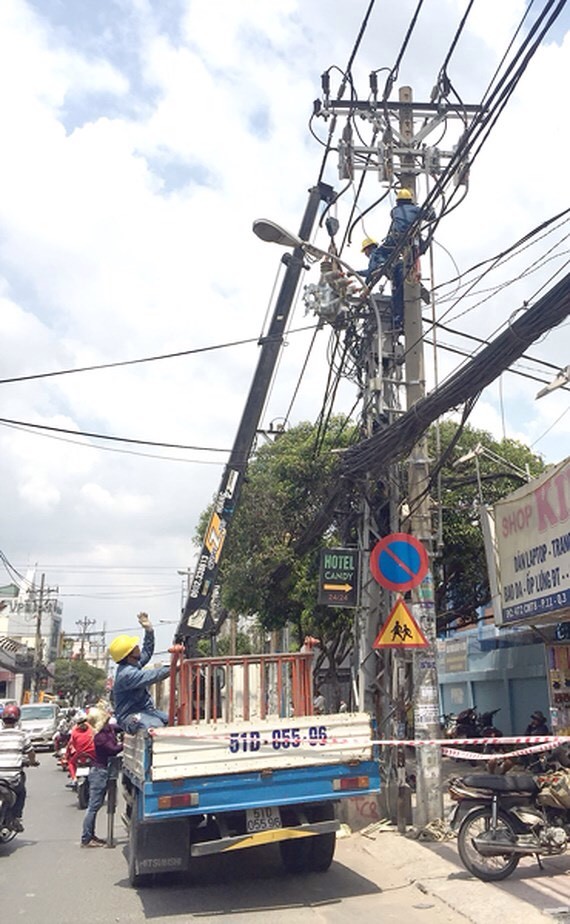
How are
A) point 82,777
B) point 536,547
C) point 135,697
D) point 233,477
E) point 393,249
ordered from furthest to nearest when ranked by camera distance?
point 82,777 → point 233,477 → point 393,249 → point 536,547 → point 135,697

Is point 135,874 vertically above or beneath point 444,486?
beneath

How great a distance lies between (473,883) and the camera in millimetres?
6953

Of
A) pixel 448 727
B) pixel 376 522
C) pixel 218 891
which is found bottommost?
pixel 218 891

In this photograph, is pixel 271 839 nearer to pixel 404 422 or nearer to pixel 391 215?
pixel 404 422

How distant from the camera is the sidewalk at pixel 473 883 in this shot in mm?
6043

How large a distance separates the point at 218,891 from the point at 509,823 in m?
2.61

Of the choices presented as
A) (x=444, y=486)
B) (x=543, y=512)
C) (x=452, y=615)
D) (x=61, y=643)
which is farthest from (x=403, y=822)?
(x=61, y=643)

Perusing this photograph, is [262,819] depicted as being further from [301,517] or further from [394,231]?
[301,517]

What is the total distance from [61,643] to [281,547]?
87.9 meters

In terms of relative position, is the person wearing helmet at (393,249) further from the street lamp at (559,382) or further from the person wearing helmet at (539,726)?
the person wearing helmet at (539,726)

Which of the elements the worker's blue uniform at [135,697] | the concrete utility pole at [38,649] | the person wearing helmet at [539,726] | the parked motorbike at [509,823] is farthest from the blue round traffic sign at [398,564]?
the concrete utility pole at [38,649]

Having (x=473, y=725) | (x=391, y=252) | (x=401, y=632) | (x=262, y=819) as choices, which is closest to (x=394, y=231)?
(x=391, y=252)

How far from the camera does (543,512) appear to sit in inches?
389

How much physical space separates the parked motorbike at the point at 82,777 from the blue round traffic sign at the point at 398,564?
4872 millimetres
